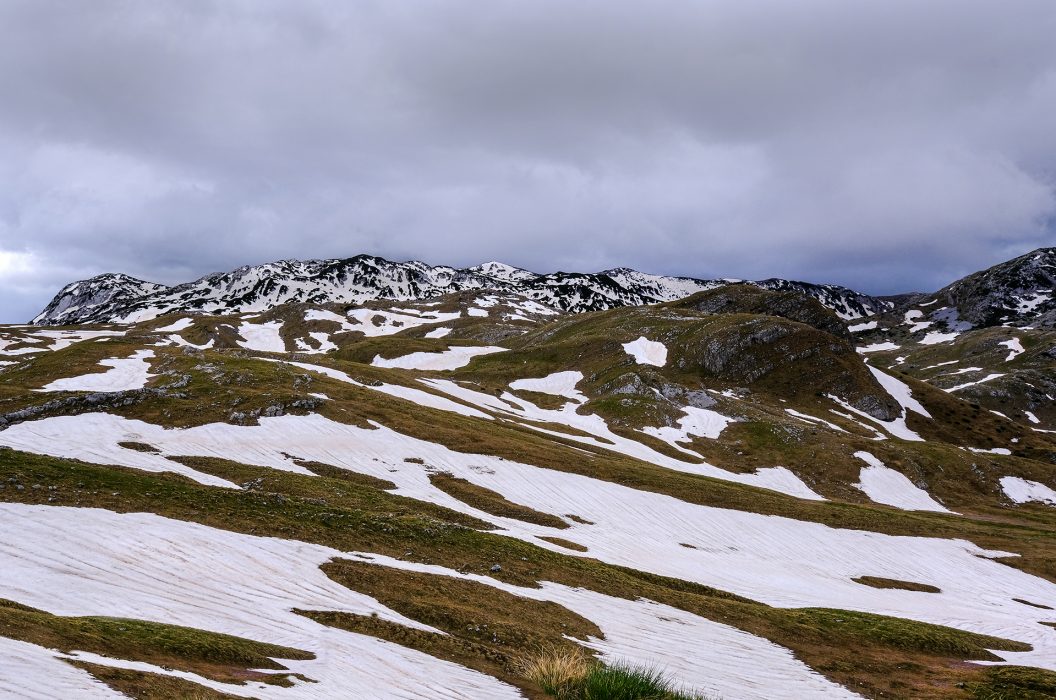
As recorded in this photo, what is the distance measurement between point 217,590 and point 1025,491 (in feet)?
378

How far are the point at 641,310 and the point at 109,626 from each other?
177158 millimetres

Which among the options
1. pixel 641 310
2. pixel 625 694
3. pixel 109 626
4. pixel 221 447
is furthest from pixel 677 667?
pixel 641 310

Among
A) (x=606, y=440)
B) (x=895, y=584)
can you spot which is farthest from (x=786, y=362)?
(x=895, y=584)

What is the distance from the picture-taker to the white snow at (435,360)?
488ft

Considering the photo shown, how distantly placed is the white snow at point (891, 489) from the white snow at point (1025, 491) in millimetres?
18579

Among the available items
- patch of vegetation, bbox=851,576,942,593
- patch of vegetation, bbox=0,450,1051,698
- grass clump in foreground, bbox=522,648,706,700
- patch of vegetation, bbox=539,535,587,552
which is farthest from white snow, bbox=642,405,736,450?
grass clump in foreground, bbox=522,648,706,700

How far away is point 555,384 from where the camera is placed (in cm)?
12725

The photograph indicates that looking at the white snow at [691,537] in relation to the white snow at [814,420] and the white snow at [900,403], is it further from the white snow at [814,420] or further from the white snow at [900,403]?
the white snow at [900,403]

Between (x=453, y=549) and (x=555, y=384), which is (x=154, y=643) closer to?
(x=453, y=549)

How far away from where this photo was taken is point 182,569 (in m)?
21.3

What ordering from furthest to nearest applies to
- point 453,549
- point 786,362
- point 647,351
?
point 647,351
point 786,362
point 453,549

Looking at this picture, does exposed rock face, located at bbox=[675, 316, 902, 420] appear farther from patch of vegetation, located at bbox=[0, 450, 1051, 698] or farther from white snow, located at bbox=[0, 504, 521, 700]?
white snow, located at bbox=[0, 504, 521, 700]

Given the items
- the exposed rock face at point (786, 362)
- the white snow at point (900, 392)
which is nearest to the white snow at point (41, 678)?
the exposed rock face at point (786, 362)

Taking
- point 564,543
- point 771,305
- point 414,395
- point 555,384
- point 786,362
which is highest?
point 771,305
